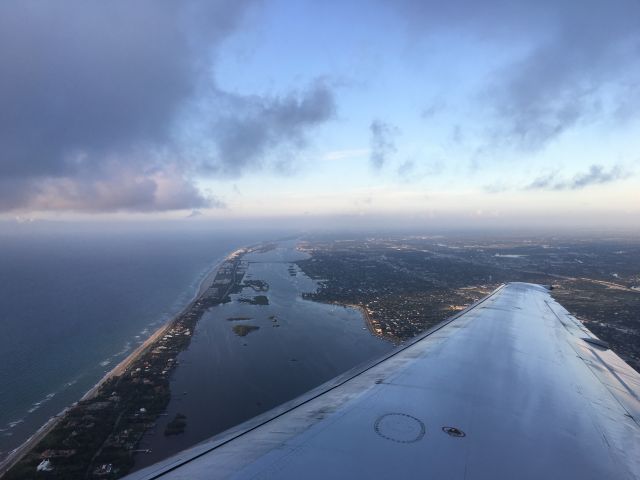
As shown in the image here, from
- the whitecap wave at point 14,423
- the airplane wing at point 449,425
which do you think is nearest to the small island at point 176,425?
the whitecap wave at point 14,423

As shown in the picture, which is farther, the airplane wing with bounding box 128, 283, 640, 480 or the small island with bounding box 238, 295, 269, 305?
the small island with bounding box 238, 295, 269, 305

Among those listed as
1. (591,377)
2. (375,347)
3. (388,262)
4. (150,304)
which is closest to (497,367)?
(591,377)

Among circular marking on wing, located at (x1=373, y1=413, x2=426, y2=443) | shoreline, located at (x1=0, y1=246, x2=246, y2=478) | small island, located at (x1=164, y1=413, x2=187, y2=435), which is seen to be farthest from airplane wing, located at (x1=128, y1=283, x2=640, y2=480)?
shoreline, located at (x1=0, y1=246, x2=246, y2=478)

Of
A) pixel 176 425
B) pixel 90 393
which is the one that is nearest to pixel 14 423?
pixel 90 393

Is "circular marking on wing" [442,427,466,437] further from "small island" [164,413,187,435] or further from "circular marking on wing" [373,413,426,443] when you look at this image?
"small island" [164,413,187,435]

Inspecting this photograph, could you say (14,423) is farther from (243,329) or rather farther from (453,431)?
(453,431)

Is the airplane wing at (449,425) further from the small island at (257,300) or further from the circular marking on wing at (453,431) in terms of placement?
the small island at (257,300)
